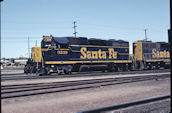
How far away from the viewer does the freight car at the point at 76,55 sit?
74.2 feet

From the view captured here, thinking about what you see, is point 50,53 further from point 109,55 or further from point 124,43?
point 124,43

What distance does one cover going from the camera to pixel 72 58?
937 inches

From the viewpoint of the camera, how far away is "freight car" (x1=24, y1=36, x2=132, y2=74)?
74.2ft

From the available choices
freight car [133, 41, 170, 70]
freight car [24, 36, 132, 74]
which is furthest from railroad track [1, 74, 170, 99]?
freight car [133, 41, 170, 70]

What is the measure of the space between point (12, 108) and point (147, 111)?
4613mm

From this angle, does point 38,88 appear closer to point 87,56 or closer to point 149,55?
point 87,56

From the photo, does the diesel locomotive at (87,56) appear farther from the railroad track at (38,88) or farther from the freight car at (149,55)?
the railroad track at (38,88)

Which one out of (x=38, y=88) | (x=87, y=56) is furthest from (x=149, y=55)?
(x=38, y=88)

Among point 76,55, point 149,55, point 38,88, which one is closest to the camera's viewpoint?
point 38,88

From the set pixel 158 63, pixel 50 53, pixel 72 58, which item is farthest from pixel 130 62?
pixel 50 53

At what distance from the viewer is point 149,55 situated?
31.6 meters

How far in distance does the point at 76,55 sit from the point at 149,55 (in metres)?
12.7

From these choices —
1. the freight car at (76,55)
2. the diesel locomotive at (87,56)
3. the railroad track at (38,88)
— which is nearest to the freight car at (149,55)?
the diesel locomotive at (87,56)

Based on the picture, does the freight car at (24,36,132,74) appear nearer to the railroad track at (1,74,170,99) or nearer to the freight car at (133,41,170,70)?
the freight car at (133,41,170,70)
